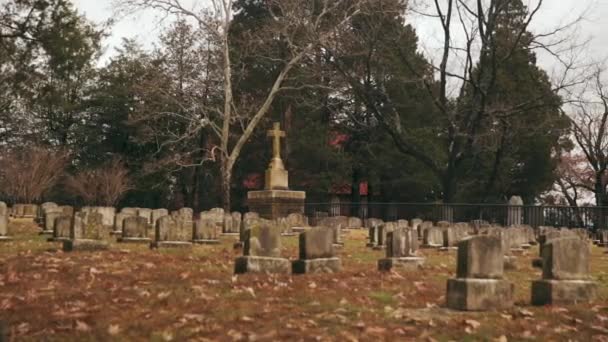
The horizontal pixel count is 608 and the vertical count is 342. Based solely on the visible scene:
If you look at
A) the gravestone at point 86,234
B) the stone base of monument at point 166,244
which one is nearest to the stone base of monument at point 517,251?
the stone base of monument at point 166,244

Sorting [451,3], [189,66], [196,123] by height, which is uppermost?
[451,3]

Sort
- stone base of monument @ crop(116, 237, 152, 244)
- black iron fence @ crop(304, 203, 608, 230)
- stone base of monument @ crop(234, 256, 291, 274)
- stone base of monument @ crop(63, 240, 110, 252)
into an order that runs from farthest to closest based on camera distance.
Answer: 1. black iron fence @ crop(304, 203, 608, 230)
2. stone base of monument @ crop(116, 237, 152, 244)
3. stone base of monument @ crop(63, 240, 110, 252)
4. stone base of monument @ crop(234, 256, 291, 274)

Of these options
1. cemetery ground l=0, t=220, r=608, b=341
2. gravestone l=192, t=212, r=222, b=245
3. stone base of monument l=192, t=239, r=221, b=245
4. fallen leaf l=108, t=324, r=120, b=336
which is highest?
gravestone l=192, t=212, r=222, b=245

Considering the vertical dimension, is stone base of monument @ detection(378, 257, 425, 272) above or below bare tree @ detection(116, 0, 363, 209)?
below

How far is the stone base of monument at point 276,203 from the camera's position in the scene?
27359mm

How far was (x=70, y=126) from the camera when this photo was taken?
47344 millimetres

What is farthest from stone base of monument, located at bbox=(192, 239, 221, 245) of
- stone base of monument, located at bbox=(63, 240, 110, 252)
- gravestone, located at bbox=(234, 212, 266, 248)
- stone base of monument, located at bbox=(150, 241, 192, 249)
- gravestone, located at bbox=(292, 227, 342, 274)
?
gravestone, located at bbox=(292, 227, 342, 274)

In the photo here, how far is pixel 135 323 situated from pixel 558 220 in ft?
82.2

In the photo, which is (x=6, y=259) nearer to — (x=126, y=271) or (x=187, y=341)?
(x=126, y=271)

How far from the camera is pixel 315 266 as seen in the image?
10680mm

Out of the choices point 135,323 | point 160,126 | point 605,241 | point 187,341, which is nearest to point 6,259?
point 135,323

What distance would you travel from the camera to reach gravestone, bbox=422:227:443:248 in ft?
56.4

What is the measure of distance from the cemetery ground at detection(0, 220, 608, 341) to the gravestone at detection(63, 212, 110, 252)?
46.2 inches

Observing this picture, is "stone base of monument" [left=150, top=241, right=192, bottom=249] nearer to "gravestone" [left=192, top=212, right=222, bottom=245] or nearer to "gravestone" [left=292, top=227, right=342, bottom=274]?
"gravestone" [left=192, top=212, right=222, bottom=245]
